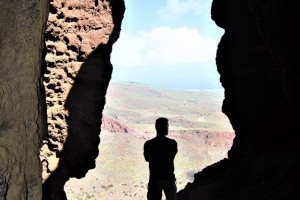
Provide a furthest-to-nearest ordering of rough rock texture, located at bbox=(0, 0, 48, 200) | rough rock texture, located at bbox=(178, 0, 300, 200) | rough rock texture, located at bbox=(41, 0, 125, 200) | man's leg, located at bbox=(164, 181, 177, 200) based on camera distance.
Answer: rough rock texture, located at bbox=(41, 0, 125, 200) → man's leg, located at bbox=(164, 181, 177, 200) → rough rock texture, located at bbox=(178, 0, 300, 200) → rough rock texture, located at bbox=(0, 0, 48, 200)

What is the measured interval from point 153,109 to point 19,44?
323 feet

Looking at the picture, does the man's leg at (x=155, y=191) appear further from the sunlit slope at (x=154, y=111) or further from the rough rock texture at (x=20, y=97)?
the sunlit slope at (x=154, y=111)

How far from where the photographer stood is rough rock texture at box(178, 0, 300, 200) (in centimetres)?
643

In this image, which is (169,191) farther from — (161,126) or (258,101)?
(258,101)

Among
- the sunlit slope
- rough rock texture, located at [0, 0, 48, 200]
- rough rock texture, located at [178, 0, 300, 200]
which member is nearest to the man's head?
rough rock texture, located at [178, 0, 300, 200]

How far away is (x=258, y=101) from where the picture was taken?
996 cm

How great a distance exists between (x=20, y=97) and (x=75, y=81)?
5475 mm

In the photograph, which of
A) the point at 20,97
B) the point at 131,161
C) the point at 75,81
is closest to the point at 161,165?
the point at 75,81

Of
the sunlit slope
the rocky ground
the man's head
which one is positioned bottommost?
the rocky ground

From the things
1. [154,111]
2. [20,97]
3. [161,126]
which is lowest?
[154,111]

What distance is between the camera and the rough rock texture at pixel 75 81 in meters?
8.25

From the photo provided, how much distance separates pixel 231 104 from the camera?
37.1 ft

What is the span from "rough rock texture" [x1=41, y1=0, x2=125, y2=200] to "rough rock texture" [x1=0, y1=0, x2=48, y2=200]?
4.65 metres

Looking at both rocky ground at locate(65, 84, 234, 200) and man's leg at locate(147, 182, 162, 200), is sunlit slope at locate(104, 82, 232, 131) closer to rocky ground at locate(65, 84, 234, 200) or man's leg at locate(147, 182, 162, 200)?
rocky ground at locate(65, 84, 234, 200)
